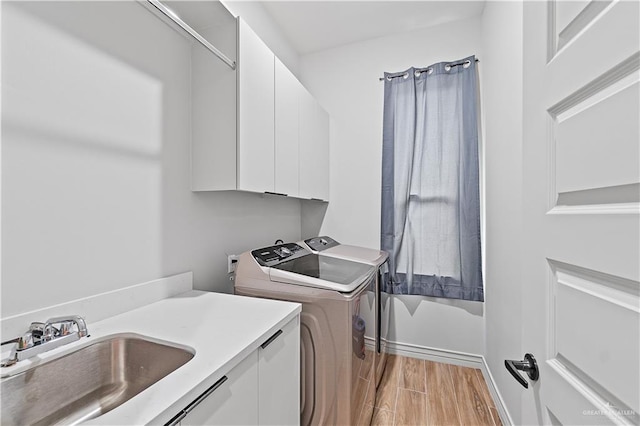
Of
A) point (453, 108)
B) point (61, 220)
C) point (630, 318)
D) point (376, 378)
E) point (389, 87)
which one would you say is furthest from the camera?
point (389, 87)

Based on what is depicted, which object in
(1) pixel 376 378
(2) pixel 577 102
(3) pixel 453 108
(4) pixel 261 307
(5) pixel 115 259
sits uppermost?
(3) pixel 453 108

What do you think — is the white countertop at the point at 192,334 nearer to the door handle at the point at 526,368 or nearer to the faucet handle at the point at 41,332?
the faucet handle at the point at 41,332

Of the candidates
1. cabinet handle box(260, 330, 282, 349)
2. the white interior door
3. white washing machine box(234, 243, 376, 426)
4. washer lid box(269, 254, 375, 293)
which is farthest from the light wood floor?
the white interior door

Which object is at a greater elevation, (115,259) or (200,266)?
(115,259)

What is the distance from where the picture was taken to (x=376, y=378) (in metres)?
1.98

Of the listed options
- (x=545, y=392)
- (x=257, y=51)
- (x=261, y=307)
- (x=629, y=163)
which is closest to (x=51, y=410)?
(x=261, y=307)

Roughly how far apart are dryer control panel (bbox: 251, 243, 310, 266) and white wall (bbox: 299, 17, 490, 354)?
2.79ft

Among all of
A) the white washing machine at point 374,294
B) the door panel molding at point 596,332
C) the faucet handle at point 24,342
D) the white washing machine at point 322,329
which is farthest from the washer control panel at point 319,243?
the door panel molding at point 596,332

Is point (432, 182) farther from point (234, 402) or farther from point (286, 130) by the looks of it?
point (234, 402)

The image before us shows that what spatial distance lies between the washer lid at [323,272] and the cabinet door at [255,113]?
48cm

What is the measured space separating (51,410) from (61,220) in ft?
1.94

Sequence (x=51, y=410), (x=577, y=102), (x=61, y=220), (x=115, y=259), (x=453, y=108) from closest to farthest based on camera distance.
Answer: (x=577, y=102), (x=51, y=410), (x=61, y=220), (x=115, y=259), (x=453, y=108)

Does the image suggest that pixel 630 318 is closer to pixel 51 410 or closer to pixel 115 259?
pixel 51 410

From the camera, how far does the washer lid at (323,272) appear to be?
1440 mm
